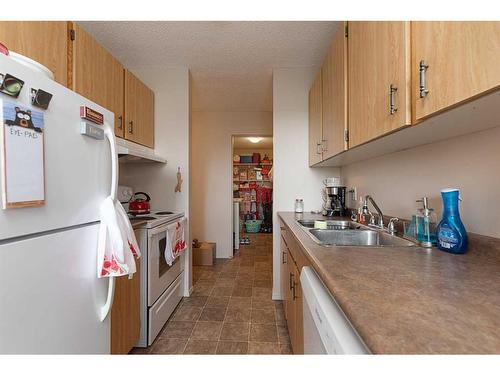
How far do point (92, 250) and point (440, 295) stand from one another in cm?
115

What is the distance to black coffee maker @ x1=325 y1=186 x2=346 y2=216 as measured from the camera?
2.32m

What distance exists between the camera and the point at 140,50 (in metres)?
2.30

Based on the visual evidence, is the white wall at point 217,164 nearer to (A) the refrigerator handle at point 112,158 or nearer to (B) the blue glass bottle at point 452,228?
(A) the refrigerator handle at point 112,158

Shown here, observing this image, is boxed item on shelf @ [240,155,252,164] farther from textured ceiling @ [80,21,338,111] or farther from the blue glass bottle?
the blue glass bottle

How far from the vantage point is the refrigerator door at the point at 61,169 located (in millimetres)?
669

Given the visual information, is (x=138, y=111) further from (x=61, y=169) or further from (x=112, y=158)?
(x=61, y=169)

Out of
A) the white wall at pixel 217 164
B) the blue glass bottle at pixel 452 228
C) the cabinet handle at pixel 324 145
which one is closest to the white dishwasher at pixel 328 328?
the blue glass bottle at pixel 452 228

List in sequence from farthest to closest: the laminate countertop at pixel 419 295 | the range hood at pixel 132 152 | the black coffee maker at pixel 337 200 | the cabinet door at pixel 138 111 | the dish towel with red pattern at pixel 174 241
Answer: the black coffee maker at pixel 337 200 → the cabinet door at pixel 138 111 → the dish towel with red pattern at pixel 174 241 → the range hood at pixel 132 152 → the laminate countertop at pixel 419 295

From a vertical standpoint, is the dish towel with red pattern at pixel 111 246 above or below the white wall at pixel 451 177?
below

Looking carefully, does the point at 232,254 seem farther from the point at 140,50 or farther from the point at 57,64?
the point at 57,64

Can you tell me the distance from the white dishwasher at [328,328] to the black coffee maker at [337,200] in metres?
1.52

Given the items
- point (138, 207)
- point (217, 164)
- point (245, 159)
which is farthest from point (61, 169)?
point (245, 159)

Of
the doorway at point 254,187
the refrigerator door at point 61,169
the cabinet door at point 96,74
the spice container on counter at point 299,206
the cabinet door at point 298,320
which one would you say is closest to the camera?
the refrigerator door at point 61,169
